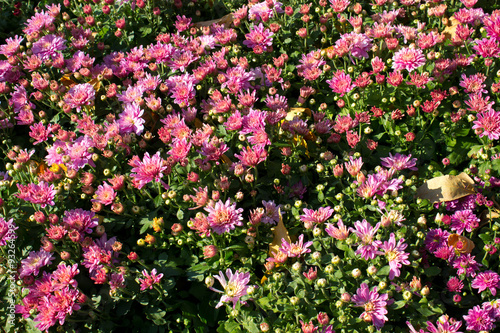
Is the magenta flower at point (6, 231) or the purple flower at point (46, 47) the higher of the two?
the purple flower at point (46, 47)

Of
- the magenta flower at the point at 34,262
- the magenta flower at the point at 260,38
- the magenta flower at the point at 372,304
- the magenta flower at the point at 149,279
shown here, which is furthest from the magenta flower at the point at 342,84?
the magenta flower at the point at 34,262

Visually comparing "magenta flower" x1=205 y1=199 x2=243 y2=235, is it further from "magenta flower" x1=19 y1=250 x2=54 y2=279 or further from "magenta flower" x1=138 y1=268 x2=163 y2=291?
"magenta flower" x1=19 y1=250 x2=54 y2=279

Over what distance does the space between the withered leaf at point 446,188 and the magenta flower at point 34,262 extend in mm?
2453

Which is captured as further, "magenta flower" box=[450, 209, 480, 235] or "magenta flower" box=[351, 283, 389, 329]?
"magenta flower" box=[450, 209, 480, 235]

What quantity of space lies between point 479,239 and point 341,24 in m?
2.23

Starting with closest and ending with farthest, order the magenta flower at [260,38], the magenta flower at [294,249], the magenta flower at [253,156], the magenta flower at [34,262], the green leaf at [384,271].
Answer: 1. the green leaf at [384,271]
2. the magenta flower at [294,249]
3. the magenta flower at [34,262]
4. the magenta flower at [253,156]
5. the magenta flower at [260,38]

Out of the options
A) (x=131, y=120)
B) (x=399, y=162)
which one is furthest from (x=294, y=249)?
(x=131, y=120)

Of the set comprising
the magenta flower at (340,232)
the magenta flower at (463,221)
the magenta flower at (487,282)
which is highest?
the magenta flower at (340,232)

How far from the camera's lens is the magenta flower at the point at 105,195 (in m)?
2.90

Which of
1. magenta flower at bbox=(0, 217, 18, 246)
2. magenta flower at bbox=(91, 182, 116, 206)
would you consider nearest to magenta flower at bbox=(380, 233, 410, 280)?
magenta flower at bbox=(91, 182, 116, 206)

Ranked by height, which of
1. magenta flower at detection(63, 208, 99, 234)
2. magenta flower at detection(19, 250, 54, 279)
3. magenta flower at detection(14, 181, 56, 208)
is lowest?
magenta flower at detection(19, 250, 54, 279)

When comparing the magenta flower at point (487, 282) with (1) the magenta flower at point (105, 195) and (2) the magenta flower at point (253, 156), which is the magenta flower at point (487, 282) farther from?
(1) the magenta flower at point (105, 195)

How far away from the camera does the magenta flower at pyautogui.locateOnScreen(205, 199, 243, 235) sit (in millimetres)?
2594

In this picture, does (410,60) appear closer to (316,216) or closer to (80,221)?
(316,216)
